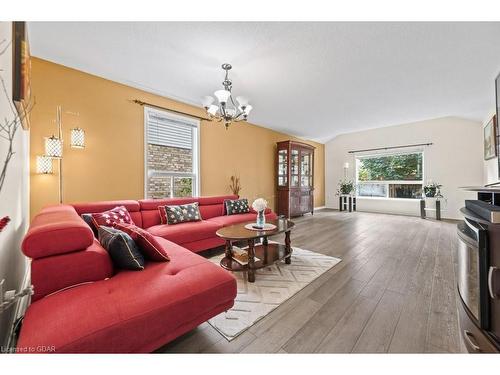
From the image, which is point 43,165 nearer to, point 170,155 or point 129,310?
point 170,155

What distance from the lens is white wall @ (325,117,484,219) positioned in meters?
4.91

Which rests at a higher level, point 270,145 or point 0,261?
point 270,145

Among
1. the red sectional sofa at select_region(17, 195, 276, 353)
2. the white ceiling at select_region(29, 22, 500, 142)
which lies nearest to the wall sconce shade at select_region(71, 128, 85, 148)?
the white ceiling at select_region(29, 22, 500, 142)

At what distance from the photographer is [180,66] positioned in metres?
2.63

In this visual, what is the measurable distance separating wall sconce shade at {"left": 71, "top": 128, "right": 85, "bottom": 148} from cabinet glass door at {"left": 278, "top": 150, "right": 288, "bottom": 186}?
437 cm

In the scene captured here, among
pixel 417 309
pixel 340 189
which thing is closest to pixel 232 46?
pixel 417 309

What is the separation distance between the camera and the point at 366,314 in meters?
1.56

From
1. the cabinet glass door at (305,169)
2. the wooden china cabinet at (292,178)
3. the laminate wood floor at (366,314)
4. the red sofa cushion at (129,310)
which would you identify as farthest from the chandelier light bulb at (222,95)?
A: the cabinet glass door at (305,169)

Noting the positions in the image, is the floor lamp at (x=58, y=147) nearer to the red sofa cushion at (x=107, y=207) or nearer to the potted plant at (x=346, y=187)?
the red sofa cushion at (x=107, y=207)

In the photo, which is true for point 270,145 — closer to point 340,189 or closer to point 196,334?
point 340,189

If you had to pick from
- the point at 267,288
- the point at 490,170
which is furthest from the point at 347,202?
the point at 267,288

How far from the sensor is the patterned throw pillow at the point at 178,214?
2.89 m

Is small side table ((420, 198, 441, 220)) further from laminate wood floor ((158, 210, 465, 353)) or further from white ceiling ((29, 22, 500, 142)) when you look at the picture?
laminate wood floor ((158, 210, 465, 353))
